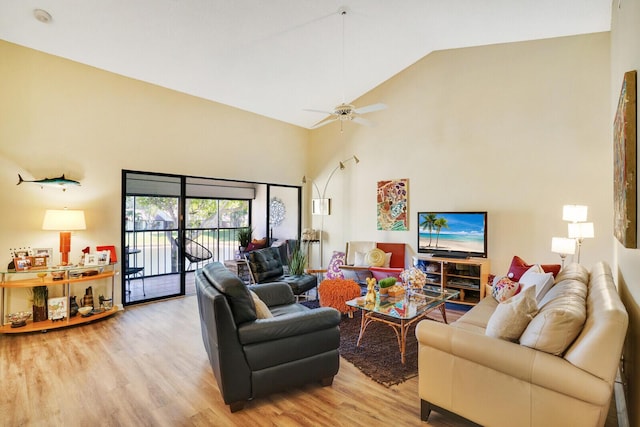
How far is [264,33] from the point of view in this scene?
4133mm

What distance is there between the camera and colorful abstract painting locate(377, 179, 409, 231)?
5.78 m

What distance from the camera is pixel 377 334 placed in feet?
12.1

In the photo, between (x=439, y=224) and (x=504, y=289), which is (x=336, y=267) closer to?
(x=439, y=224)

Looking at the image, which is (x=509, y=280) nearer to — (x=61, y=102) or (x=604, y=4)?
(x=604, y=4)

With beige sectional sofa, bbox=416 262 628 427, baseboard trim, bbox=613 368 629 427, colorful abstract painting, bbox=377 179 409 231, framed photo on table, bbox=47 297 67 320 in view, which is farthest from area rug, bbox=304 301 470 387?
framed photo on table, bbox=47 297 67 320

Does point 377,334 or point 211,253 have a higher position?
point 211,253

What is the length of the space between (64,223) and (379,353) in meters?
4.16

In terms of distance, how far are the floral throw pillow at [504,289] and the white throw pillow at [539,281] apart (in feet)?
0.31

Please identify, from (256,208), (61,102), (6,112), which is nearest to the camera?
(6,112)

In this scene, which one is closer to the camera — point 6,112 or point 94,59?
point 6,112

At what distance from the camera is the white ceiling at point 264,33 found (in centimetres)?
354

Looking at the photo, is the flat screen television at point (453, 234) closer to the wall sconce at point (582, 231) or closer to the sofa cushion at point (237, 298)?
the wall sconce at point (582, 231)

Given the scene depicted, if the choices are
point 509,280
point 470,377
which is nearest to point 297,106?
point 509,280

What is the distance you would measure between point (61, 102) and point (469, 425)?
5.74 metres
